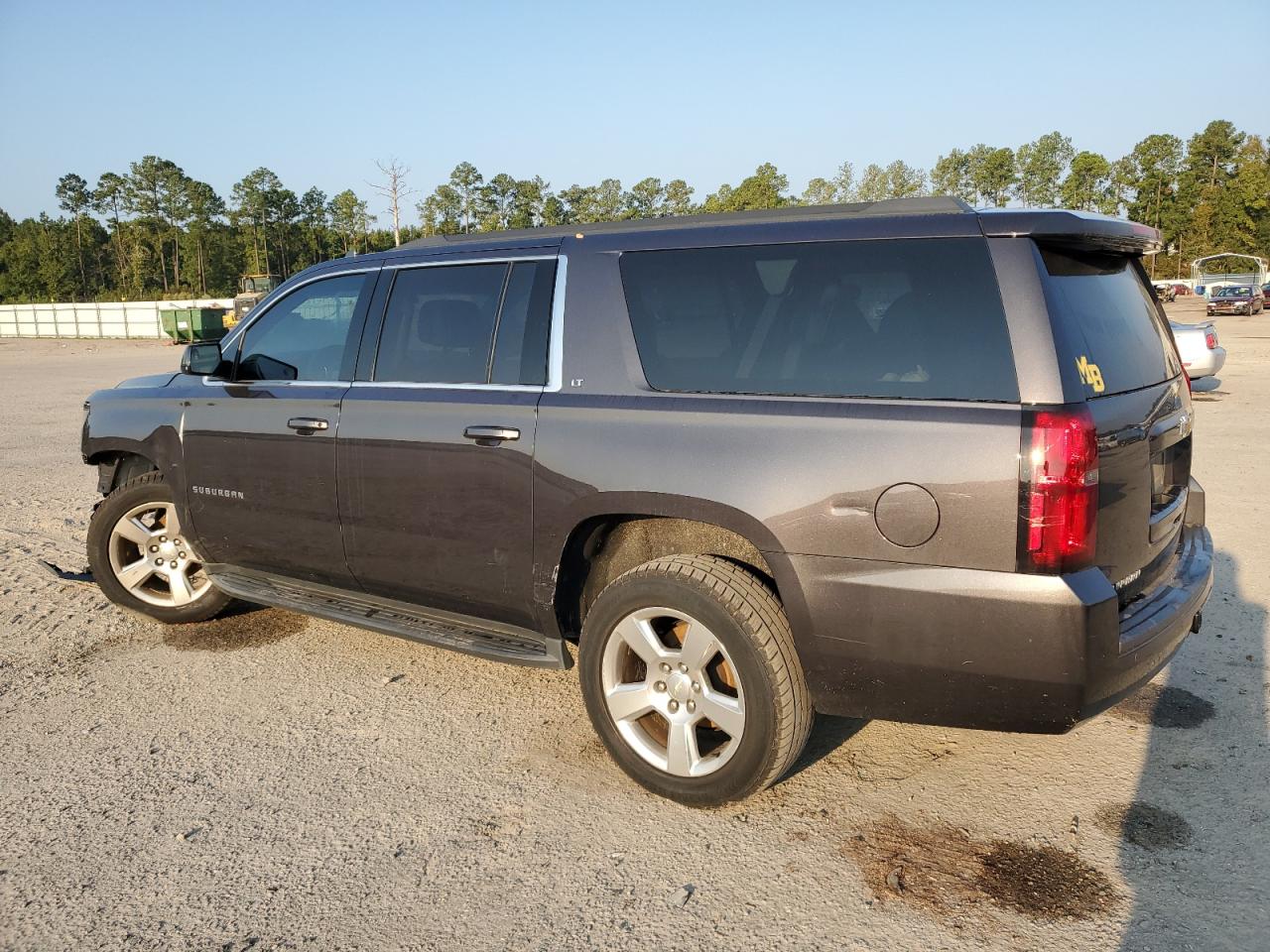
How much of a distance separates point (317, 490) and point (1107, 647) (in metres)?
3.15

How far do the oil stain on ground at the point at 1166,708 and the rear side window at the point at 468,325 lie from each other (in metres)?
2.74

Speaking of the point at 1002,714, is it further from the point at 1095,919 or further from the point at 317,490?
the point at 317,490

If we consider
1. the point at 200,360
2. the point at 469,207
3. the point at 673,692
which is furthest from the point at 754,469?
the point at 469,207

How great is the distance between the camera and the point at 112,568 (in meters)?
5.12

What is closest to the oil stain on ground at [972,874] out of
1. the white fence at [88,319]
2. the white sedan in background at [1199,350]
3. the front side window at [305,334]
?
the front side window at [305,334]

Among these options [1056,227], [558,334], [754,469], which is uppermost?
[1056,227]

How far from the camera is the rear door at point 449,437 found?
363 centimetres

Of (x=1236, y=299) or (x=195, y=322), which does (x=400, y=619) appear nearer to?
(x=195, y=322)

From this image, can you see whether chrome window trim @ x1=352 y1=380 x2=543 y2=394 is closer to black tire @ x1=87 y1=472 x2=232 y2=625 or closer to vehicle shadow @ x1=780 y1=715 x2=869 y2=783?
black tire @ x1=87 y1=472 x2=232 y2=625

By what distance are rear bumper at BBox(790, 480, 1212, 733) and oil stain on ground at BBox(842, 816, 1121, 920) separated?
1.40ft

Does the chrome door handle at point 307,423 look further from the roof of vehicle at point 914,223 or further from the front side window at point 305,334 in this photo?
the roof of vehicle at point 914,223

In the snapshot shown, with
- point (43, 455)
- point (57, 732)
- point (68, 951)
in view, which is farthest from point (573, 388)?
point (43, 455)

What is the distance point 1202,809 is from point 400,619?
3068 mm

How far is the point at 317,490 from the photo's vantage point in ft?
13.9
